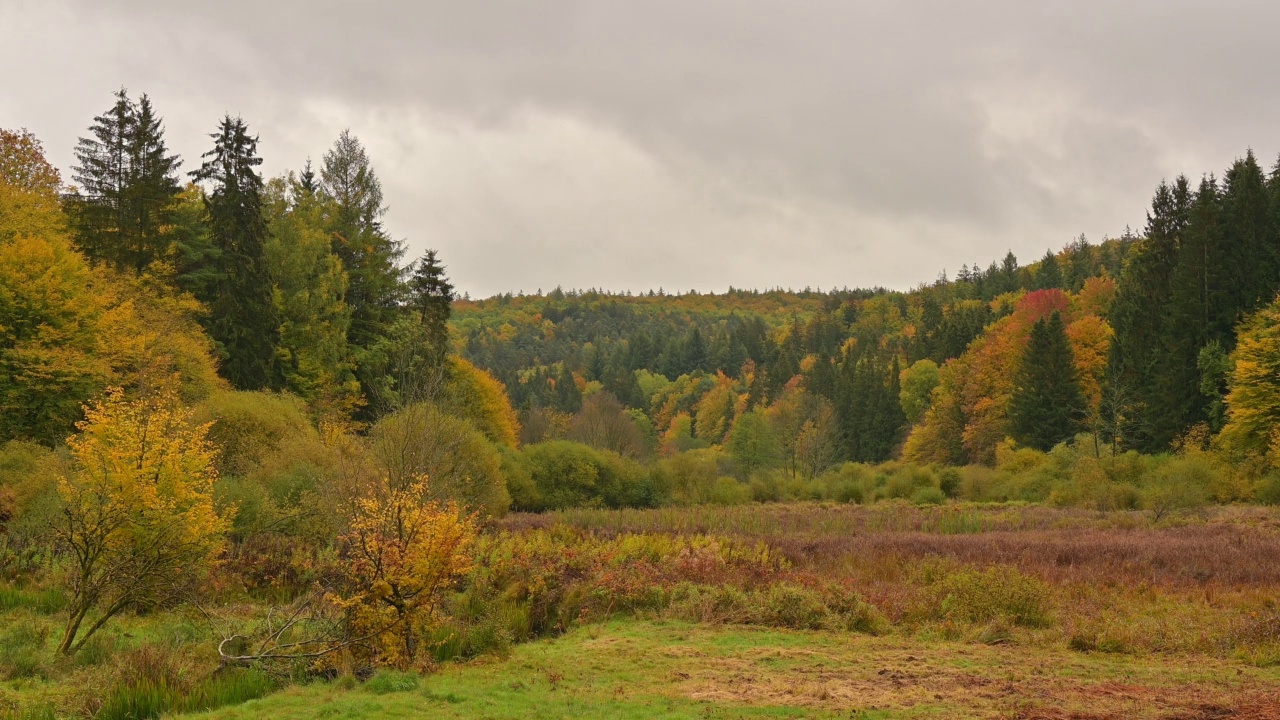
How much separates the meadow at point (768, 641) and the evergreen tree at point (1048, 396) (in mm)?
41351

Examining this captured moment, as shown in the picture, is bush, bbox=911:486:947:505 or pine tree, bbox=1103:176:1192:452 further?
pine tree, bbox=1103:176:1192:452

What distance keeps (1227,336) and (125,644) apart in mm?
54690

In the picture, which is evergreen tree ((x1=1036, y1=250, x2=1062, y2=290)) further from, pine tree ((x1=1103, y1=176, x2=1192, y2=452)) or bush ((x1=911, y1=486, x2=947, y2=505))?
bush ((x1=911, y1=486, x2=947, y2=505))

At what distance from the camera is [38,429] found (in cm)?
2955

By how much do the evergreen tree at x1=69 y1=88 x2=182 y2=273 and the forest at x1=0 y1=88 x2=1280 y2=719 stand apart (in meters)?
0.13

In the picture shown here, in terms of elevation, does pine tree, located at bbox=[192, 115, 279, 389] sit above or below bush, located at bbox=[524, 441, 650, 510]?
above

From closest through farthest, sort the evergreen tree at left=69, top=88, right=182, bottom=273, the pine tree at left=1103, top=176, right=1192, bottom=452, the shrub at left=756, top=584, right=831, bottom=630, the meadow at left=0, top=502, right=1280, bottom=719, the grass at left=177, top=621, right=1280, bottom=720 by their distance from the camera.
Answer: the grass at left=177, top=621, right=1280, bottom=720 → the meadow at left=0, top=502, right=1280, bottom=719 → the shrub at left=756, top=584, right=831, bottom=630 → the evergreen tree at left=69, top=88, right=182, bottom=273 → the pine tree at left=1103, top=176, right=1192, bottom=452

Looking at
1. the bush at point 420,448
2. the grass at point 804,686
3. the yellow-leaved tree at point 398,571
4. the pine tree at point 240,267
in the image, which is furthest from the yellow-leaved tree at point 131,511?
the pine tree at point 240,267

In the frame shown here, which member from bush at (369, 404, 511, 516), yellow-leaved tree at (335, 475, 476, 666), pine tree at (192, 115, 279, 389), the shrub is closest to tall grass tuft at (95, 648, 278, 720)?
yellow-leaved tree at (335, 475, 476, 666)

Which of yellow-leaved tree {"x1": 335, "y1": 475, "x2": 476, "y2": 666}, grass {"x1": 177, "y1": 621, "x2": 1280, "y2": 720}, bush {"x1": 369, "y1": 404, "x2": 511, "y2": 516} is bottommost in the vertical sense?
grass {"x1": 177, "y1": 621, "x2": 1280, "y2": 720}

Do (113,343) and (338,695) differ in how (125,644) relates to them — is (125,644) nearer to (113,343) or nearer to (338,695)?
(338,695)

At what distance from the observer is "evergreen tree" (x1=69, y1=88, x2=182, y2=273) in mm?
37062

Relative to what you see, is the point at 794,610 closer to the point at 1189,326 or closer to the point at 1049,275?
the point at 1189,326

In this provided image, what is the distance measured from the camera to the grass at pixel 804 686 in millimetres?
9398
